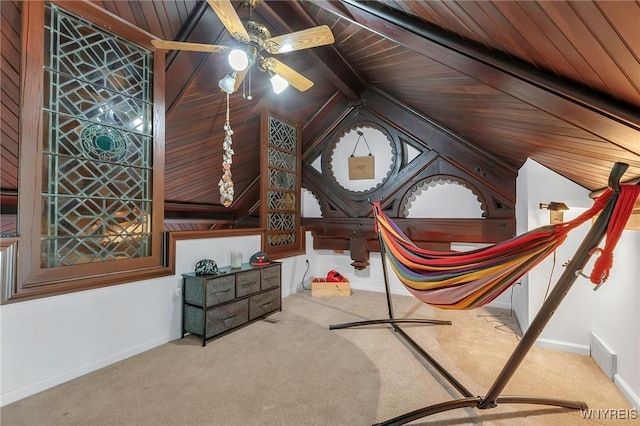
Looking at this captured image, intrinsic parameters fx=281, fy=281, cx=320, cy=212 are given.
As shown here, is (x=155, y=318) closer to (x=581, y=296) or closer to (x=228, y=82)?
(x=228, y=82)

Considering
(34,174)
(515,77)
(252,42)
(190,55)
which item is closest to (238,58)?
(252,42)

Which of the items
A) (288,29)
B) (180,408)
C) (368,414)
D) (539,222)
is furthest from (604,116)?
(180,408)

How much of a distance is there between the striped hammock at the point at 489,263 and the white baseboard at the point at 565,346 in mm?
1588

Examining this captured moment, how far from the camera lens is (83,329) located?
2055 millimetres

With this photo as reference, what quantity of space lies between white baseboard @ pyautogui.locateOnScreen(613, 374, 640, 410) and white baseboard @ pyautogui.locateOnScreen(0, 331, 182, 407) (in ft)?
11.2

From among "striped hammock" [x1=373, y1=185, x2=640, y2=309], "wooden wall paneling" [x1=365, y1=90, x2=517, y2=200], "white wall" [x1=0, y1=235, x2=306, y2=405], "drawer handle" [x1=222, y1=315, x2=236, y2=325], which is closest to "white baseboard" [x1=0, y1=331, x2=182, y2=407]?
"white wall" [x1=0, y1=235, x2=306, y2=405]

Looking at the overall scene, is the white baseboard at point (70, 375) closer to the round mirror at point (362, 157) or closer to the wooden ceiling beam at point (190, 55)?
the wooden ceiling beam at point (190, 55)

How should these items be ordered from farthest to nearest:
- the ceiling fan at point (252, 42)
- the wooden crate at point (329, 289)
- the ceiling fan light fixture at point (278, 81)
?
the wooden crate at point (329, 289) < the ceiling fan light fixture at point (278, 81) < the ceiling fan at point (252, 42)

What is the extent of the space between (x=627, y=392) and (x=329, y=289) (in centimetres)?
293

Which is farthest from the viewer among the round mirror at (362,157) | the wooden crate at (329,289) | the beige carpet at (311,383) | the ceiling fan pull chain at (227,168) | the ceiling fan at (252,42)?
the round mirror at (362,157)

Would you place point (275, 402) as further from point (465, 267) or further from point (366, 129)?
point (366, 129)

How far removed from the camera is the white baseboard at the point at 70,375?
5.73 ft

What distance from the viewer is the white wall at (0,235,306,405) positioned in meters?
1.77

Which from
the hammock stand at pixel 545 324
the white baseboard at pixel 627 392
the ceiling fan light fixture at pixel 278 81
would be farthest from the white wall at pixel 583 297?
the ceiling fan light fixture at pixel 278 81
